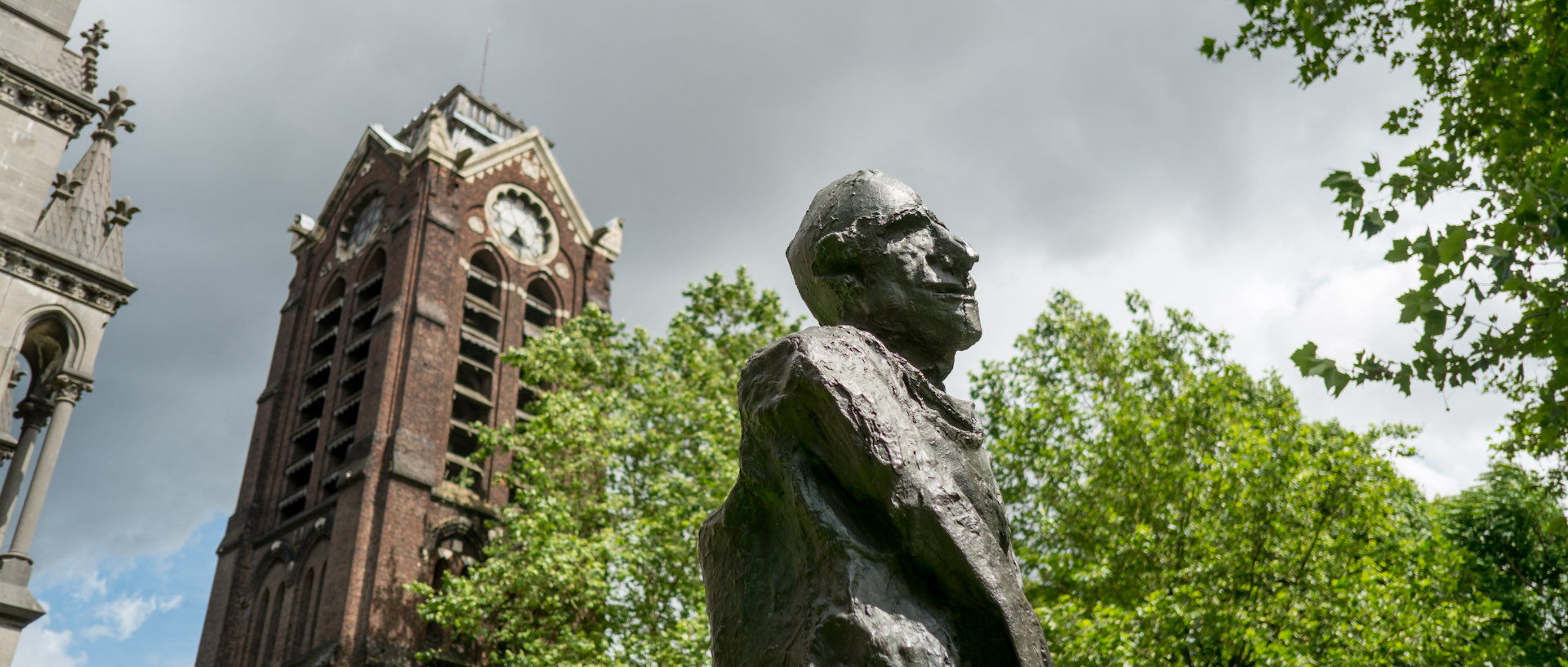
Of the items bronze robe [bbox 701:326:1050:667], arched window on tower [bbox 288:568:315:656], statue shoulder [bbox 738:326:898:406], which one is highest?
arched window on tower [bbox 288:568:315:656]

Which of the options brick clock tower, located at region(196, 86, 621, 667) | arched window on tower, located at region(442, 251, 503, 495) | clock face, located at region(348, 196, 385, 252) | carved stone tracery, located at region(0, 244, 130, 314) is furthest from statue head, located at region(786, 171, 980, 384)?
clock face, located at region(348, 196, 385, 252)

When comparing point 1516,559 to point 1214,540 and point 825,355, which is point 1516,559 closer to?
point 1214,540

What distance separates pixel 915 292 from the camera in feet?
11.0

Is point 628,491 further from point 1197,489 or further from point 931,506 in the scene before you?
point 931,506

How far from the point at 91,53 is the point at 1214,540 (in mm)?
16886

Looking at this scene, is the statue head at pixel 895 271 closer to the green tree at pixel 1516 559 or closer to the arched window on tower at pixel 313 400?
the green tree at pixel 1516 559

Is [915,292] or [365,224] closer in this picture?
[915,292]

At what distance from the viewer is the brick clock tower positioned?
29.3m

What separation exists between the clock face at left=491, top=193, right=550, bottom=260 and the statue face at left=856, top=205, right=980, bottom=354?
3561 centimetres

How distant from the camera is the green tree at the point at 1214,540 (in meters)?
13.0

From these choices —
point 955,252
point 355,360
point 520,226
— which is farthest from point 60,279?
point 520,226

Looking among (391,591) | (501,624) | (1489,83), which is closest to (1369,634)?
(1489,83)

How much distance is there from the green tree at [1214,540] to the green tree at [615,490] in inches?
188

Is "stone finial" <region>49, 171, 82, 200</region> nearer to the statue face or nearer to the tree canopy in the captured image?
the tree canopy
